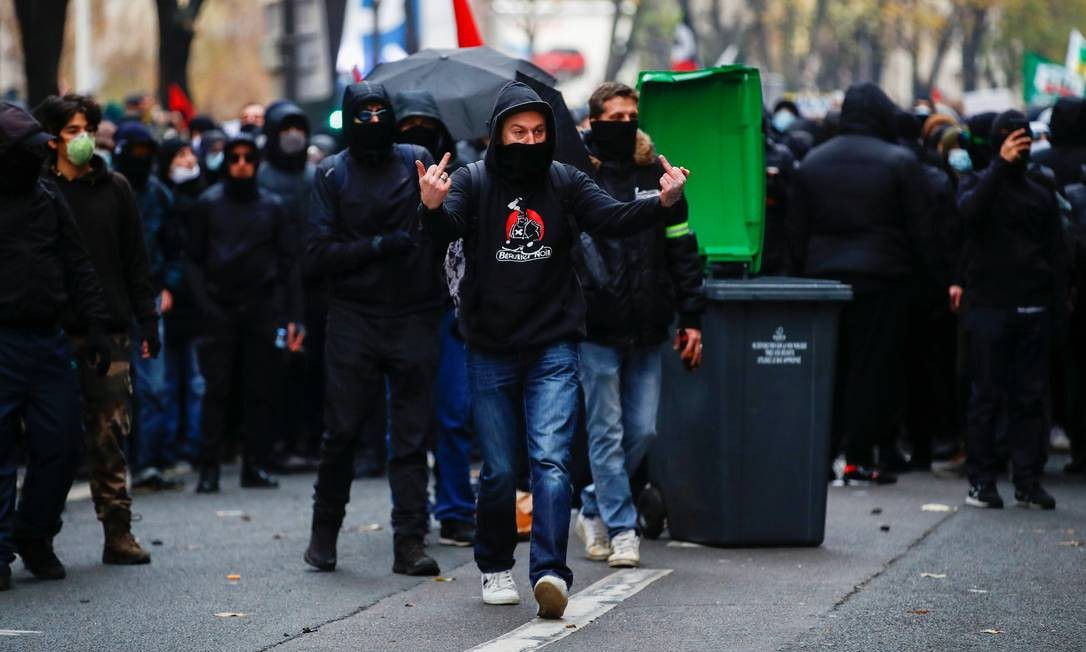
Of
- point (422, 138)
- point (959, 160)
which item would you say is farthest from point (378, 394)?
point (959, 160)

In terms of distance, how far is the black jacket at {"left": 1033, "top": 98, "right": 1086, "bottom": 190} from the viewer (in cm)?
1331

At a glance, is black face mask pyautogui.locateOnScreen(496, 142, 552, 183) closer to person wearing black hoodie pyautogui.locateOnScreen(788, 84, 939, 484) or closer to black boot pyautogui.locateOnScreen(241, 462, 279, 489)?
person wearing black hoodie pyautogui.locateOnScreen(788, 84, 939, 484)

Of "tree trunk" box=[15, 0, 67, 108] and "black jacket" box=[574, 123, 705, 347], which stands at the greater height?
"tree trunk" box=[15, 0, 67, 108]

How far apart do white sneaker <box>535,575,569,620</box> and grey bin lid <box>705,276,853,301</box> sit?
6.99 feet

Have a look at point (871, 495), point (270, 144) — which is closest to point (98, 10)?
point (270, 144)

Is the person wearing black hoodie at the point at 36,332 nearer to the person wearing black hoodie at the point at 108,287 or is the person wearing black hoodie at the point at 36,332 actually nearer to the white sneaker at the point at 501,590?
the person wearing black hoodie at the point at 108,287

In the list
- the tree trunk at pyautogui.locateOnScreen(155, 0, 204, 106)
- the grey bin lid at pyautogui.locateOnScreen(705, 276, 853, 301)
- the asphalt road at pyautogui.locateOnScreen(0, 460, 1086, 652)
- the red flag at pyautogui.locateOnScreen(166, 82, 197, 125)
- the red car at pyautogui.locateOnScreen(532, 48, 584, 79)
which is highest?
the red car at pyautogui.locateOnScreen(532, 48, 584, 79)

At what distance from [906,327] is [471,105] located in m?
3.61

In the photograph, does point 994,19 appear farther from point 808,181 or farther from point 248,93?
point 808,181

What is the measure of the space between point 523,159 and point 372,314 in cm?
144

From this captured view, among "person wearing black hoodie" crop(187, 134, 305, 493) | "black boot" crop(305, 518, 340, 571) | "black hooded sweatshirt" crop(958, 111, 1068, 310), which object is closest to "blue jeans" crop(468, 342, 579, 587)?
"black boot" crop(305, 518, 340, 571)

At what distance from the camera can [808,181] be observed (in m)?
12.3

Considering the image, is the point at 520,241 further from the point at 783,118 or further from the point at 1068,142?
the point at 783,118

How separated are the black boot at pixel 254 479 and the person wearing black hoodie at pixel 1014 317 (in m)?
4.27
